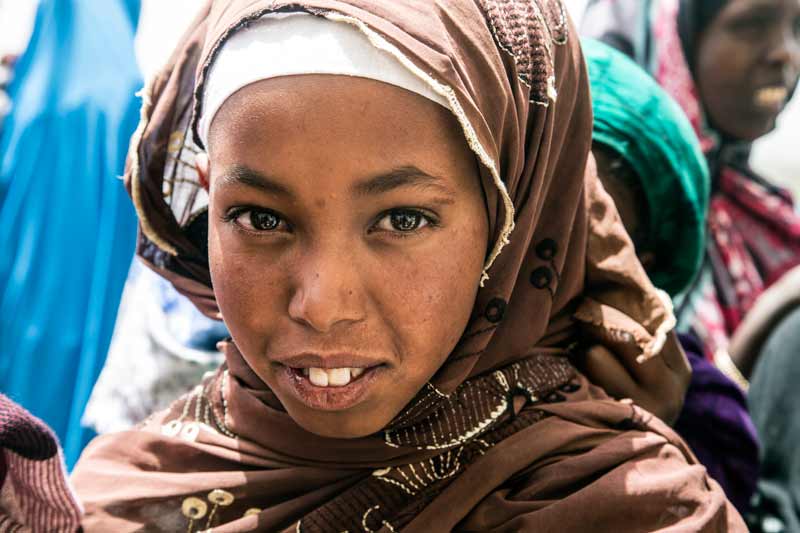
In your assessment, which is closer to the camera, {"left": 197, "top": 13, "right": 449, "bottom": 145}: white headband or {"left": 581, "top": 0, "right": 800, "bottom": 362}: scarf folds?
{"left": 197, "top": 13, "right": 449, "bottom": 145}: white headband

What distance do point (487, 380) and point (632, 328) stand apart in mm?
288

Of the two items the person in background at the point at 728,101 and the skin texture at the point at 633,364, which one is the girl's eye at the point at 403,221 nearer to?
the skin texture at the point at 633,364

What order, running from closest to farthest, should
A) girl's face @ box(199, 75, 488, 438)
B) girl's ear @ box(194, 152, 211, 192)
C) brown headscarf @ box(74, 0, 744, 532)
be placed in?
girl's face @ box(199, 75, 488, 438), brown headscarf @ box(74, 0, 744, 532), girl's ear @ box(194, 152, 211, 192)

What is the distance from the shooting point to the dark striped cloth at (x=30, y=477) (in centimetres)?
134

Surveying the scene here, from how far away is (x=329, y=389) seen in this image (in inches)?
53.0

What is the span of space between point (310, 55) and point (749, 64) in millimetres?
2704

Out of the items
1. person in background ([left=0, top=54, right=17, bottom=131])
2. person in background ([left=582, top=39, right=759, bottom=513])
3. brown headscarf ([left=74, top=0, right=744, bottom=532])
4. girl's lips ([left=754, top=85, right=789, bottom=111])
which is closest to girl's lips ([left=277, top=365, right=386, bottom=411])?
brown headscarf ([left=74, top=0, right=744, bottom=532])

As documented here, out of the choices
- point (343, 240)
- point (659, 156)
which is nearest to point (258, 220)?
point (343, 240)

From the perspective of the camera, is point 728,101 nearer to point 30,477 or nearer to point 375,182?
point 375,182

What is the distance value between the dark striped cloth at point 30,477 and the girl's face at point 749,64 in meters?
2.93

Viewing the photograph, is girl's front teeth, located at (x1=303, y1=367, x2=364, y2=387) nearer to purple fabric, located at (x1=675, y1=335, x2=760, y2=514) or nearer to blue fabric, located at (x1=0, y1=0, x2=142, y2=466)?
purple fabric, located at (x1=675, y1=335, x2=760, y2=514)

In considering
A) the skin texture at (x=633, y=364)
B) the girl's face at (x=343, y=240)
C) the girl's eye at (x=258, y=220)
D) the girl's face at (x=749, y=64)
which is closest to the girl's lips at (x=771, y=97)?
the girl's face at (x=749, y=64)

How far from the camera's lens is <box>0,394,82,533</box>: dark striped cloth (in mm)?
1341

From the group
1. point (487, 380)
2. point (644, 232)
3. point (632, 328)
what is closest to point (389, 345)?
point (487, 380)
